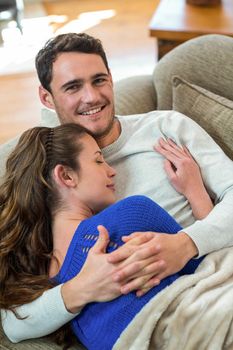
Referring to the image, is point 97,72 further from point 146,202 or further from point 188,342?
point 188,342

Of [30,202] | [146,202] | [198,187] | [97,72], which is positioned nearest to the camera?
[146,202]

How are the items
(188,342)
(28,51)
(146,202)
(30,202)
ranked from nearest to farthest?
(188,342), (146,202), (30,202), (28,51)

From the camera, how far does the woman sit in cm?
111

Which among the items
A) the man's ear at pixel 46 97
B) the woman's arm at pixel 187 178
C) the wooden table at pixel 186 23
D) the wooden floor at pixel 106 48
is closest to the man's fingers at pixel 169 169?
the woman's arm at pixel 187 178

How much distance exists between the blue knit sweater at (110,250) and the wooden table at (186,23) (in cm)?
136

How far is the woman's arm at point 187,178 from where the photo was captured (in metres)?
1.33

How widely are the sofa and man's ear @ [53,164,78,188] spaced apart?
40 centimetres

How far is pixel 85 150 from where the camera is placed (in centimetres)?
128

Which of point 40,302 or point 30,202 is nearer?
point 40,302

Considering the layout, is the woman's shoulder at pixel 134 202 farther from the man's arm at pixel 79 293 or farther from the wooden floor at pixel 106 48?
the wooden floor at pixel 106 48

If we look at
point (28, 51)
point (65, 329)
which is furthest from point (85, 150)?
point (28, 51)

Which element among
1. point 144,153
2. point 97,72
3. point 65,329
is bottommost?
point 65,329

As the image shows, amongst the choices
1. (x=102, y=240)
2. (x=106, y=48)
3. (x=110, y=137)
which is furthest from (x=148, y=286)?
(x=106, y=48)

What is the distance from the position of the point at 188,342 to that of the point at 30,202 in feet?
1.71
